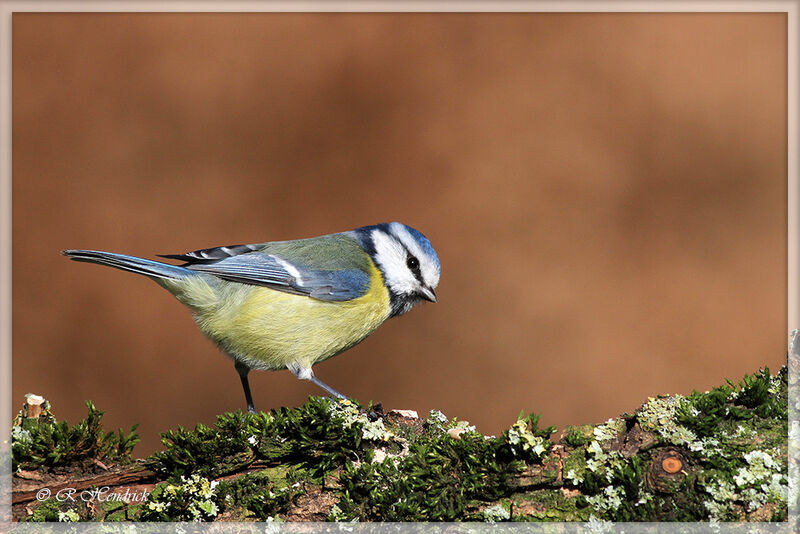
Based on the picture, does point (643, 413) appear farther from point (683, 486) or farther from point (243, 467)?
point (243, 467)

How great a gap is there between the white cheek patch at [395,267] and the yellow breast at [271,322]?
0.17 metres

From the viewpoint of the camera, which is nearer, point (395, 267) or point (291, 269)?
point (291, 269)

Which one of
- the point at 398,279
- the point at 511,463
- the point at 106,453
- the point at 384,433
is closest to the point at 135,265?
the point at 106,453

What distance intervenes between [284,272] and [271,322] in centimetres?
21

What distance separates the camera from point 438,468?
4.69 feet

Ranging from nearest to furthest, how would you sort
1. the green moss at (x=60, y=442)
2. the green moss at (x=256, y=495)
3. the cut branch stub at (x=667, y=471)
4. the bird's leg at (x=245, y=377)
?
the cut branch stub at (x=667, y=471) < the green moss at (x=256, y=495) < the green moss at (x=60, y=442) < the bird's leg at (x=245, y=377)

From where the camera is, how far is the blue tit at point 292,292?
88.9 inches

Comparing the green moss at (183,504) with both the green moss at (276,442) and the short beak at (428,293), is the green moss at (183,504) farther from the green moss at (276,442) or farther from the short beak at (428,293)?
the short beak at (428,293)

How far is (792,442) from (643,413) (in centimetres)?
32

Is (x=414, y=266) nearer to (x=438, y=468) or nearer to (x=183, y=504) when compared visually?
(x=438, y=468)

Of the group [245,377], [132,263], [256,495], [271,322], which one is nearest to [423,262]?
[271,322]

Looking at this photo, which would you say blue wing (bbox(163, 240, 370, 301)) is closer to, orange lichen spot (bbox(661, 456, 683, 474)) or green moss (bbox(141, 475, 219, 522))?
green moss (bbox(141, 475, 219, 522))

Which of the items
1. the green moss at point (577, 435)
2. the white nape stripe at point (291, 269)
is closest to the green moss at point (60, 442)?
the white nape stripe at point (291, 269)

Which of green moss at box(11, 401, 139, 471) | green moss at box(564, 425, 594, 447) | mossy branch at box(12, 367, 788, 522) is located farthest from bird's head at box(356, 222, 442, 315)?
green moss at box(11, 401, 139, 471)
